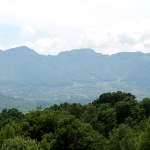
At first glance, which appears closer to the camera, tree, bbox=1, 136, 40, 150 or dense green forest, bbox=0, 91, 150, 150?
tree, bbox=1, 136, 40, 150

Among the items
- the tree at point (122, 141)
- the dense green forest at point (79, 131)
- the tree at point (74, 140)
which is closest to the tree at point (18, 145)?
the dense green forest at point (79, 131)

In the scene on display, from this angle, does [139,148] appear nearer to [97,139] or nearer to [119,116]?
[97,139]

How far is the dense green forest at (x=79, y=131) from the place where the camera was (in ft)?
113

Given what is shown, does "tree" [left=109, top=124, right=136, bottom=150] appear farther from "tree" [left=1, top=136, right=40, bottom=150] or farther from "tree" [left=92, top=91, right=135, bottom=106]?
"tree" [left=92, top=91, right=135, bottom=106]

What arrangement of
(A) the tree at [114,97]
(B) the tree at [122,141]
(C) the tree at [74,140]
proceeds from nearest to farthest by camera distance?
(B) the tree at [122,141]
(C) the tree at [74,140]
(A) the tree at [114,97]

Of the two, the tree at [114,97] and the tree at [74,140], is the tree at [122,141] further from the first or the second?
the tree at [114,97]

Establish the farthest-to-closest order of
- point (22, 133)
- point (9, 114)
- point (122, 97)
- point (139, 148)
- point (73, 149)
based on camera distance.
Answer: point (9, 114) → point (122, 97) → point (22, 133) → point (73, 149) → point (139, 148)

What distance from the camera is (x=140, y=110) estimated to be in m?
70.7

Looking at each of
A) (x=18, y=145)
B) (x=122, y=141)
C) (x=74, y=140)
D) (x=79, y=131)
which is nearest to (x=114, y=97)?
(x=79, y=131)

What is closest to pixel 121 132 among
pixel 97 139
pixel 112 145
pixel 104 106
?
pixel 112 145

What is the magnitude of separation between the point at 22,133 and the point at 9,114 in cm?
4770

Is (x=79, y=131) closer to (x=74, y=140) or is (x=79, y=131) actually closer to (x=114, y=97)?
(x=74, y=140)

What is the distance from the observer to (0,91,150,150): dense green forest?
1352 inches

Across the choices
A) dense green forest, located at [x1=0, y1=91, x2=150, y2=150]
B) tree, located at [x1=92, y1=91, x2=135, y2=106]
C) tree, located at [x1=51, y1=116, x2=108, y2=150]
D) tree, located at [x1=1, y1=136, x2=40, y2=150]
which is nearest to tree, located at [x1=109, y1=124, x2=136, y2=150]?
dense green forest, located at [x1=0, y1=91, x2=150, y2=150]
